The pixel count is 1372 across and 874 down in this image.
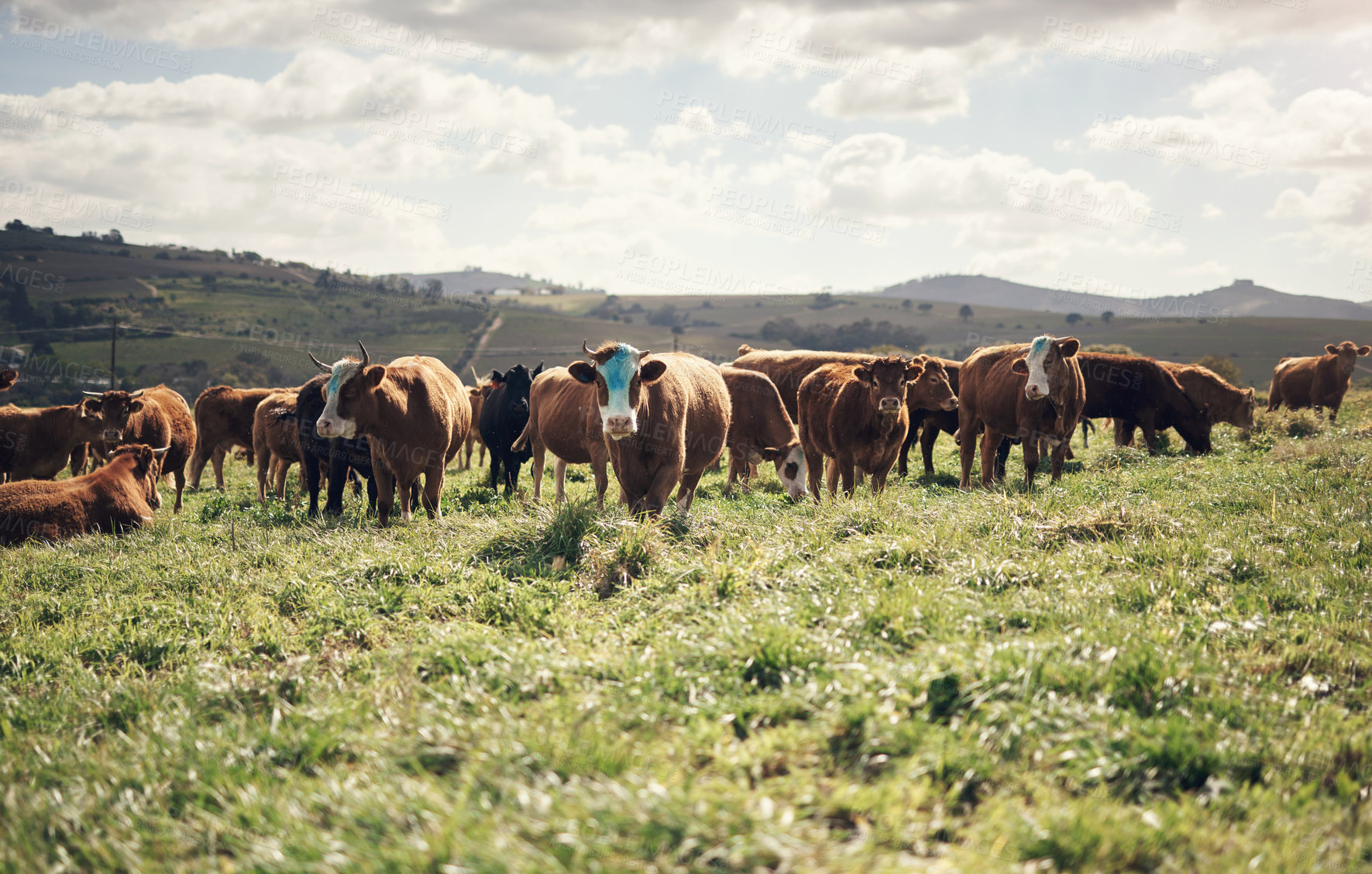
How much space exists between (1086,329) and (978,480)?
12075 cm

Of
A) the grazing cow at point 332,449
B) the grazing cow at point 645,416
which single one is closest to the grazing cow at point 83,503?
the grazing cow at point 332,449

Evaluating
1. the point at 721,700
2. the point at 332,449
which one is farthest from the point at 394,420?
the point at 721,700

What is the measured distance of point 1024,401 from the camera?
1179 centimetres

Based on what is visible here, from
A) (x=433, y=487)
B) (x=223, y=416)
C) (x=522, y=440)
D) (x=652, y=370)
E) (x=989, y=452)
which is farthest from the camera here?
(x=223, y=416)

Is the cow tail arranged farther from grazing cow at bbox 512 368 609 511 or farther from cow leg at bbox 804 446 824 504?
cow leg at bbox 804 446 824 504

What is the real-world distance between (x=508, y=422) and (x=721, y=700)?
1027 cm

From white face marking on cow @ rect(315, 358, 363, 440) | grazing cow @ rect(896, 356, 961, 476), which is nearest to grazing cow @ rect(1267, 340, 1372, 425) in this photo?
grazing cow @ rect(896, 356, 961, 476)

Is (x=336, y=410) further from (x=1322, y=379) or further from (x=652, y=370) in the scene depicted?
(x=1322, y=379)

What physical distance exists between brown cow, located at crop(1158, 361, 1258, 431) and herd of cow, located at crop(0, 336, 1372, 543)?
0.05m

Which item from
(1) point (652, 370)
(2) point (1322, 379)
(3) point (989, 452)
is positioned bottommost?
(3) point (989, 452)

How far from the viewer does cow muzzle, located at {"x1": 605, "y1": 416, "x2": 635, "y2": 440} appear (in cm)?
734

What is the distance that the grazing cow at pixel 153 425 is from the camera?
44.6ft

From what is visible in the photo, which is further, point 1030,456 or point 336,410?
point 1030,456

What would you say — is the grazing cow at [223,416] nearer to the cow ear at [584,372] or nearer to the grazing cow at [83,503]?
the grazing cow at [83,503]
